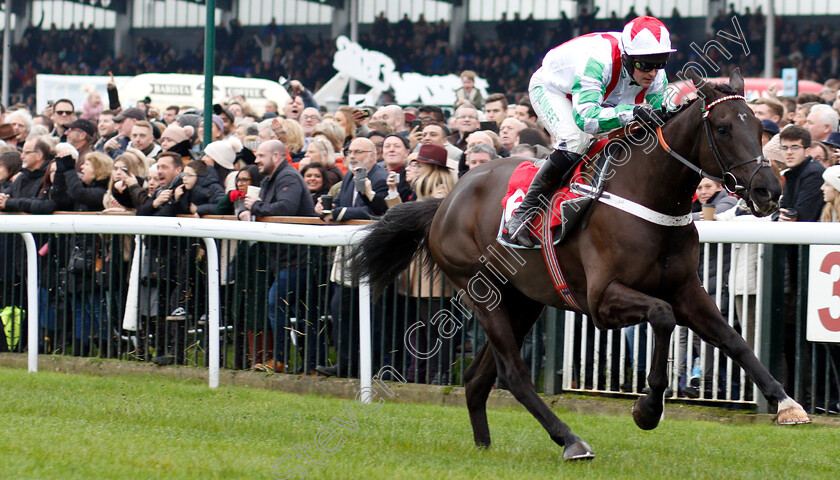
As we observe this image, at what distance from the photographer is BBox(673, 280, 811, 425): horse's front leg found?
4.28 metres

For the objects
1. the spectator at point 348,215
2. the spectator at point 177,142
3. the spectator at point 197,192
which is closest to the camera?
the spectator at point 348,215

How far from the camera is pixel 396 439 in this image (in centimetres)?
541

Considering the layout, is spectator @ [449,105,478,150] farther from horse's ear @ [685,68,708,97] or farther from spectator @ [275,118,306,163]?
horse's ear @ [685,68,708,97]

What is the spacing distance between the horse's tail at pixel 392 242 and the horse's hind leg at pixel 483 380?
2.63 ft

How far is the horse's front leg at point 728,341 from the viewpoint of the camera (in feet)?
14.0

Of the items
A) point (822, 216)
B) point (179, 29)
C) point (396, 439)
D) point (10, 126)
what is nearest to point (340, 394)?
point (396, 439)

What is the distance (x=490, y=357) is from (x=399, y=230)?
100 centimetres

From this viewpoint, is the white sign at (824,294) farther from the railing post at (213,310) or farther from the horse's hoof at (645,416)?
the railing post at (213,310)

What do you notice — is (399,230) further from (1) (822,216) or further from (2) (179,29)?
(2) (179,29)

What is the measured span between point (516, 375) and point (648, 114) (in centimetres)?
148

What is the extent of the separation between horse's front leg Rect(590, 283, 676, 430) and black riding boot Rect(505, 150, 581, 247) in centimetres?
65

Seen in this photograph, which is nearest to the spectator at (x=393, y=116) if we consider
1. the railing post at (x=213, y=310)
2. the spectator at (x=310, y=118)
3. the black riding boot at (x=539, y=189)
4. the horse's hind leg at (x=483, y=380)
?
the spectator at (x=310, y=118)

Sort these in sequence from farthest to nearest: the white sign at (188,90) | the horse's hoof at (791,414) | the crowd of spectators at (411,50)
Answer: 1. the crowd of spectators at (411,50)
2. the white sign at (188,90)
3. the horse's hoof at (791,414)

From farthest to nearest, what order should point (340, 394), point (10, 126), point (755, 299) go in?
point (10, 126), point (340, 394), point (755, 299)
